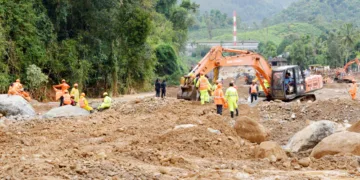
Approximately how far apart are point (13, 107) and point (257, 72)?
1042 centimetres

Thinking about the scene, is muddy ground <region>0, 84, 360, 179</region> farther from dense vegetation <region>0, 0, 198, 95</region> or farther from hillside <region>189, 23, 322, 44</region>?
hillside <region>189, 23, 322, 44</region>

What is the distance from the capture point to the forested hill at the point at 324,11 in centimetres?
17600

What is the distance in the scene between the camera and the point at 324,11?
180 meters

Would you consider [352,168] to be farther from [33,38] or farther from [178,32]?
[178,32]

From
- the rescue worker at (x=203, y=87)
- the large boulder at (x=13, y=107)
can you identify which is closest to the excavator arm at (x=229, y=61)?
the rescue worker at (x=203, y=87)

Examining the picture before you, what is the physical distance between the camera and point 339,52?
77.7 m

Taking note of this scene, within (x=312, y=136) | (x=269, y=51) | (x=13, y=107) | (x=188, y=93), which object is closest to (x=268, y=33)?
(x=269, y=51)

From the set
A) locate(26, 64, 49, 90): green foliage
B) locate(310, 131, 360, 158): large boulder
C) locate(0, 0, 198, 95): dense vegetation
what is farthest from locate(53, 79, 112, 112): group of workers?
locate(310, 131, 360, 158): large boulder

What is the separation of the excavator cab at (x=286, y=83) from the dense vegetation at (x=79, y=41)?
39.7 feet

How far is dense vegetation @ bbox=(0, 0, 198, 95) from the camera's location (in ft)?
80.3

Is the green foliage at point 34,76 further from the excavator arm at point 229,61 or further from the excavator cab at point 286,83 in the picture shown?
the excavator cab at point 286,83

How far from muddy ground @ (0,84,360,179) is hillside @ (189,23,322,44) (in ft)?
411

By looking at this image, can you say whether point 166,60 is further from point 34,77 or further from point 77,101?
point 77,101

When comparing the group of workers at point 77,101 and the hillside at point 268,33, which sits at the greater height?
the hillside at point 268,33
